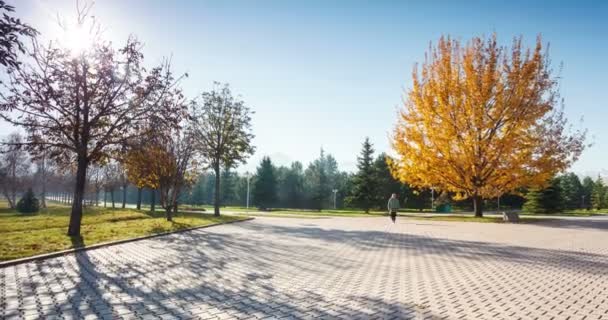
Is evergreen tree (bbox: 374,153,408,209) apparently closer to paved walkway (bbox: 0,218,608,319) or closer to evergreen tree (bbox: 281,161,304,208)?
evergreen tree (bbox: 281,161,304,208)

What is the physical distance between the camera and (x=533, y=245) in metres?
12.2

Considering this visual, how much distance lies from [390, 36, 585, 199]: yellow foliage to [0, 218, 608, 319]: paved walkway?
38.7 feet

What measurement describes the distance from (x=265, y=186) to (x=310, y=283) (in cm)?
5332

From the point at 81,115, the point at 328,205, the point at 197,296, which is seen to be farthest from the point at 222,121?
the point at 328,205

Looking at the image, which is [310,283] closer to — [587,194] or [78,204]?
[78,204]

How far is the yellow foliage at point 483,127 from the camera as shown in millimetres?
21719

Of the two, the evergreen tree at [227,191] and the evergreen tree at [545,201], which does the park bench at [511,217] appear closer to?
the evergreen tree at [545,201]

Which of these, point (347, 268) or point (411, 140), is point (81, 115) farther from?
point (411, 140)

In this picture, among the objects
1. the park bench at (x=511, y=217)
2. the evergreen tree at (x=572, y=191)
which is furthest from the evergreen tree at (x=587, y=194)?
the park bench at (x=511, y=217)

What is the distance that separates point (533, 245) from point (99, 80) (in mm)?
16504

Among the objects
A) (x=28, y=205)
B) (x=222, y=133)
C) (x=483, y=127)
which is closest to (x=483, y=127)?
(x=483, y=127)

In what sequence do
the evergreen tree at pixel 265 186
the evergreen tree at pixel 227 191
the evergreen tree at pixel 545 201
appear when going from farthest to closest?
the evergreen tree at pixel 227 191 → the evergreen tree at pixel 265 186 → the evergreen tree at pixel 545 201

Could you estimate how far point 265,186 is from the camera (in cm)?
5959

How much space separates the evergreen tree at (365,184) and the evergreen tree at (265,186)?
60.4 ft
